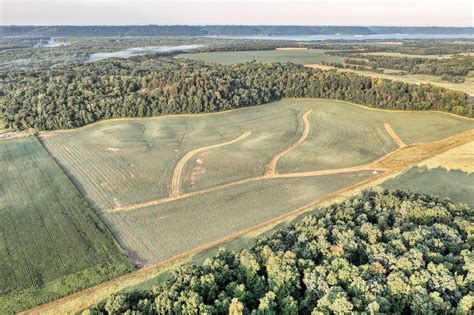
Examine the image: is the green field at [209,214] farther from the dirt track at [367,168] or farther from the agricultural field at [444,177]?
the agricultural field at [444,177]

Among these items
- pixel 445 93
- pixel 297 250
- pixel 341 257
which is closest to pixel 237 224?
pixel 297 250

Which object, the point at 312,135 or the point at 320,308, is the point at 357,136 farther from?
the point at 320,308

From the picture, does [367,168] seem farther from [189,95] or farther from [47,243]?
[189,95]

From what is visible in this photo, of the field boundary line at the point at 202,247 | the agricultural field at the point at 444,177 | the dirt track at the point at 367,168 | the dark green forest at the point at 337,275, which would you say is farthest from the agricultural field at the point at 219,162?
the dark green forest at the point at 337,275

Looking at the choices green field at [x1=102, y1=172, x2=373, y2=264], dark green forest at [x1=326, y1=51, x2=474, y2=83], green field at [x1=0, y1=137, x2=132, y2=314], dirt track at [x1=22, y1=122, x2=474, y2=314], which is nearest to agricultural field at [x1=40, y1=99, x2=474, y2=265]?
green field at [x1=102, y1=172, x2=373, y2=264]

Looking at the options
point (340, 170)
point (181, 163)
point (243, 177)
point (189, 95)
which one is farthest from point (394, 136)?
point (189, 95)
